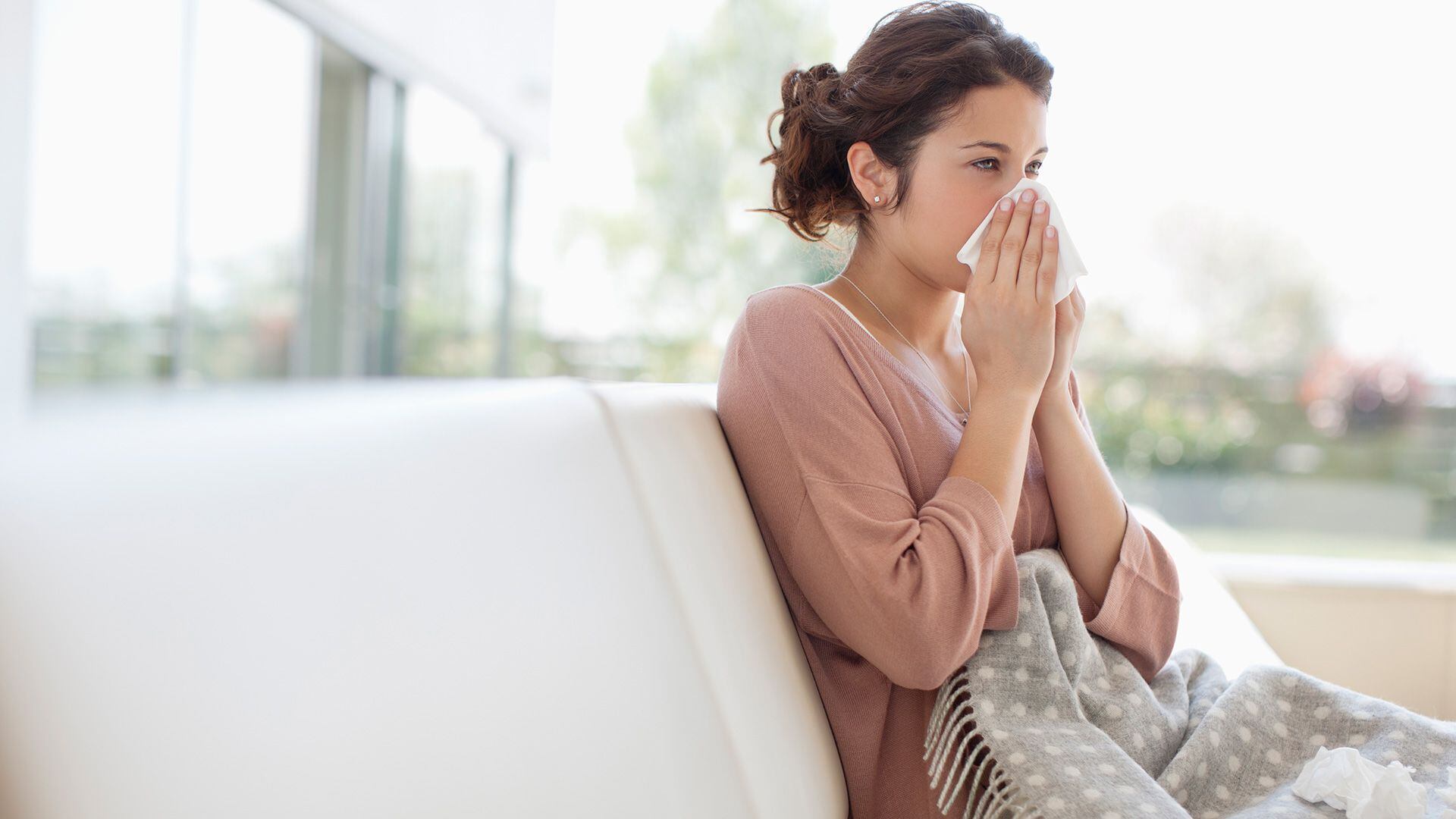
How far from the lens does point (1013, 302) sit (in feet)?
3.96

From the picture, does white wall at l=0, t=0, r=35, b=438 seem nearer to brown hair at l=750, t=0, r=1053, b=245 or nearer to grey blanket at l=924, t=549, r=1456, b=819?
brown hair at l=750, t=0, r=1053, b=245

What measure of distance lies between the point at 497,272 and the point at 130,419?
24.0 ft

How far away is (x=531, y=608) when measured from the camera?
2.24 ft

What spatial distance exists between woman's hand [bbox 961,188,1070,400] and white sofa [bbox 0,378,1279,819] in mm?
394

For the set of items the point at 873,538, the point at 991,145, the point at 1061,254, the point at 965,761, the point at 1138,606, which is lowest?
the point at 965,761

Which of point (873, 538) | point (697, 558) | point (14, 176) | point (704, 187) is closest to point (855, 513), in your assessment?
point (873, 538)

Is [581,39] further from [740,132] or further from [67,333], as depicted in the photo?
[67,333]

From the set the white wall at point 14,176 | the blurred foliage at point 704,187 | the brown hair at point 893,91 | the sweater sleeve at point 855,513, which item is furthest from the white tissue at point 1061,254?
the blurred foliage at point 704,187

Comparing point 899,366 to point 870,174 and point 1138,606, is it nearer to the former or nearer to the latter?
point 870,174

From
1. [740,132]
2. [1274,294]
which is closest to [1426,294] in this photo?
[1274,294]

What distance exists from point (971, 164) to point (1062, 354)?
25cm

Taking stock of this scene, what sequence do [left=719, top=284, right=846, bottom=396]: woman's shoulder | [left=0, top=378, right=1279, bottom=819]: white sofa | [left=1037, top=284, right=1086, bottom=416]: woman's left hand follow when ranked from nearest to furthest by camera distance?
[left=0, top=378, right=1279, bottom=819]: white sofa → [left=719, top=284, right=846, bottom=396]: woman's shoulder → [left=1037, top=284, right=1086, bottom=416]: woman's left hand

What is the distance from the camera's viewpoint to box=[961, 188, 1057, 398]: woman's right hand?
118 centimetres

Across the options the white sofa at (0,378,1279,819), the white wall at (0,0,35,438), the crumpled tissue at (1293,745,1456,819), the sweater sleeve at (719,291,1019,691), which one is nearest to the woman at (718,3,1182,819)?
the sweater sleeve at (719,291,1019,691)
